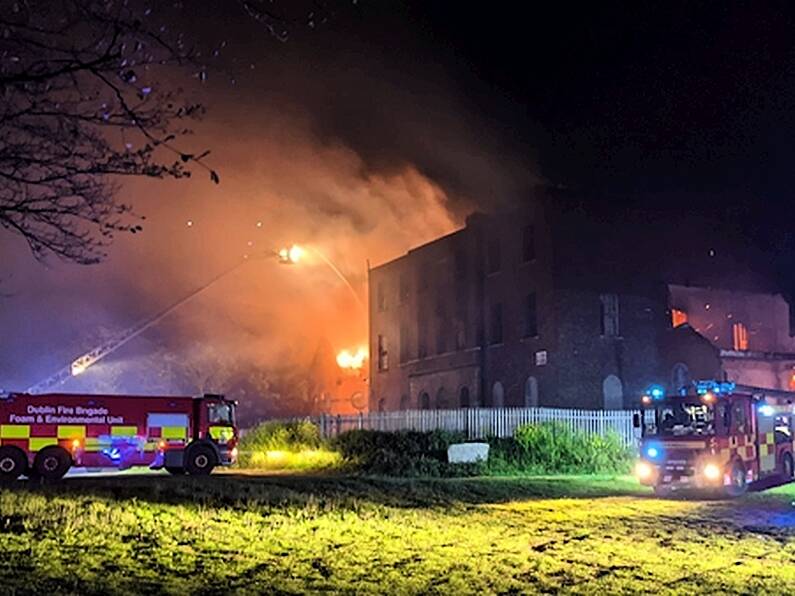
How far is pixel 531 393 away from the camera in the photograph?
36781 mm

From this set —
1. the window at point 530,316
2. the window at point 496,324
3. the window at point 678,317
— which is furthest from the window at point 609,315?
the window at point 496,324

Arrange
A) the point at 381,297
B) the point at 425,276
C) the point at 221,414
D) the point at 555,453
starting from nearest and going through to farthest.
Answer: the point at 221,414, the point at 555,453, the point at 425,276, the point at 381,297

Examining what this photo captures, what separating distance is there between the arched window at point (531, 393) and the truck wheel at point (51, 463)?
19.3 meters

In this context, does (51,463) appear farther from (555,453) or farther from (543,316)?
(543,316)

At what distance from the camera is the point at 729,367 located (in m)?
36.0

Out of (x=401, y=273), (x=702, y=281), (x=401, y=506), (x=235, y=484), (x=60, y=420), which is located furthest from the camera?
(x=401, y=273)

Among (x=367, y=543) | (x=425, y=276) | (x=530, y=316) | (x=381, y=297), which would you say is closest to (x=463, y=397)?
(x=530, y=316)

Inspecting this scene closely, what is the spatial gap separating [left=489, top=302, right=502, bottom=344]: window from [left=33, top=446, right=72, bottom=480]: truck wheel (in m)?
21.4

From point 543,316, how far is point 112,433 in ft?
60.9

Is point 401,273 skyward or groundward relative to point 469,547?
skyward

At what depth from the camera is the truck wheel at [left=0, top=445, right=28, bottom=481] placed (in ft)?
72.2

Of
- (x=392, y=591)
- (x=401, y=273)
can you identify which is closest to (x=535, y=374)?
(x=401, y=273)

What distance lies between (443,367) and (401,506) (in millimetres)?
28552

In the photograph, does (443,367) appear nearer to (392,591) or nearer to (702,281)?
(702,281)
